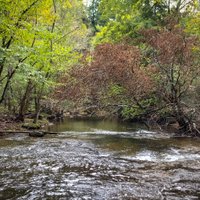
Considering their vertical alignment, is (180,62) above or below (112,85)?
above

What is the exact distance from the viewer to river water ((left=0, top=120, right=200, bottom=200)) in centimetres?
680

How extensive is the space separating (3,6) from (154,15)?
52.3 feet

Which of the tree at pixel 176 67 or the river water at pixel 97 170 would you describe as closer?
the river water at pixel 97 170

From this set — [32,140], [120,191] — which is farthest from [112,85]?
[120,191]

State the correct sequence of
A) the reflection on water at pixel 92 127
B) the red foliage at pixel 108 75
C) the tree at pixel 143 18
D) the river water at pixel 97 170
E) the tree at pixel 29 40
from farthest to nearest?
the tree at pixel 143 18 < the reflection on water at pixel 92 127 < the red foliage at pixel 108 75 < the tree at pixel 29 40 < the river water at pixel 97 170

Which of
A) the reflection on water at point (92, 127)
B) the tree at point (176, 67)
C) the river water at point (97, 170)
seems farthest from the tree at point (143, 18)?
the river water at point (97, 170)

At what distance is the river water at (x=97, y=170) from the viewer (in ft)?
22.3

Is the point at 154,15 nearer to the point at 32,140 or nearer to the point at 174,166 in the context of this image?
the point at 32,140

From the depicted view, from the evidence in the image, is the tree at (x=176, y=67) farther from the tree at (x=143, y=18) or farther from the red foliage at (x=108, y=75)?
the tree at (x=143, y=18)

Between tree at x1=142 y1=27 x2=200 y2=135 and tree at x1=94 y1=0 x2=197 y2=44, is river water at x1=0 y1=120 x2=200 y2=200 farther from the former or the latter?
tree at x1=94 y1=0 x2=197 y2=44

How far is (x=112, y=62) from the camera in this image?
15.3 metres

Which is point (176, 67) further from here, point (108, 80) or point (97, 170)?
point (97, 170)

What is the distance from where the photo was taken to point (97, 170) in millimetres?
8867

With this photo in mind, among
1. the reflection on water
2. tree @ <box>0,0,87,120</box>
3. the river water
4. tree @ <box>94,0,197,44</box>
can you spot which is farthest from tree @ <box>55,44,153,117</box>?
tree @ <box>94,0,197,44</box>
